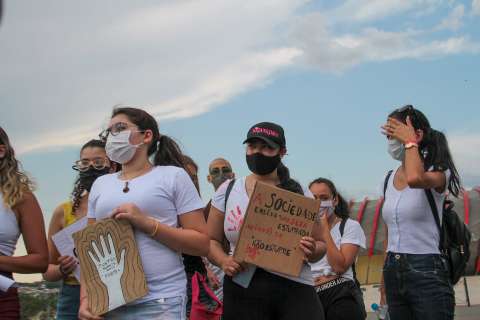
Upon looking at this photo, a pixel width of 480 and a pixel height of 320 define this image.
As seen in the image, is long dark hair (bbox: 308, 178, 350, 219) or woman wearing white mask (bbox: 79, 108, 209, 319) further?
long dark hair (bbox: 308, 178, 350, 219)

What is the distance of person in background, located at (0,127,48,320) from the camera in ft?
13.4

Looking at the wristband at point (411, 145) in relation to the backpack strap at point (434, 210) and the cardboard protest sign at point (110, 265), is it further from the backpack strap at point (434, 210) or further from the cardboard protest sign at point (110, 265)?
the cardboard protest sign at point (110, 265)

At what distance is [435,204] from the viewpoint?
4.68 metres

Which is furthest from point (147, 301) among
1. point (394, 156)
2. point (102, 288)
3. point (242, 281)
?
point (394, 156)

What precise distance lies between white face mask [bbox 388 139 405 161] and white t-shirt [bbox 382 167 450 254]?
284 mm

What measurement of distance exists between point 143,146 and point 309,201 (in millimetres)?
1038

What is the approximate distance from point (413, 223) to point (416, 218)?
0.04m

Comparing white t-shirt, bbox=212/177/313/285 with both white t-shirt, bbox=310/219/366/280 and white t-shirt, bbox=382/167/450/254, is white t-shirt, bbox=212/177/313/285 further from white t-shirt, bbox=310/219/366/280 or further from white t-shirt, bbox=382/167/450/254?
white t-shirt, bbox=310/219/366/280

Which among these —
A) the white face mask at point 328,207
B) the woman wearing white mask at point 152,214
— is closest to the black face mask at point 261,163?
the woman wearing white mask at point 152,214

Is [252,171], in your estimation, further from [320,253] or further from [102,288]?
[102,288]

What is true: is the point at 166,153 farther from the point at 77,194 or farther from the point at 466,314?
the point at 466,314

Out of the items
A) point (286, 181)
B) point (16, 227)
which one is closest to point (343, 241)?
point (286, 181)

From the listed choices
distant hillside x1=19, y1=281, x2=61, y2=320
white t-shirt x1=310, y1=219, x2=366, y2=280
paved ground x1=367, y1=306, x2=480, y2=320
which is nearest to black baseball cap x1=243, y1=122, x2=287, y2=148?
white t-shirt x1=310, y1=219, x2=366, y2=280

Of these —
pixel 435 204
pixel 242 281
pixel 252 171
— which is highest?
pixel 252 171
